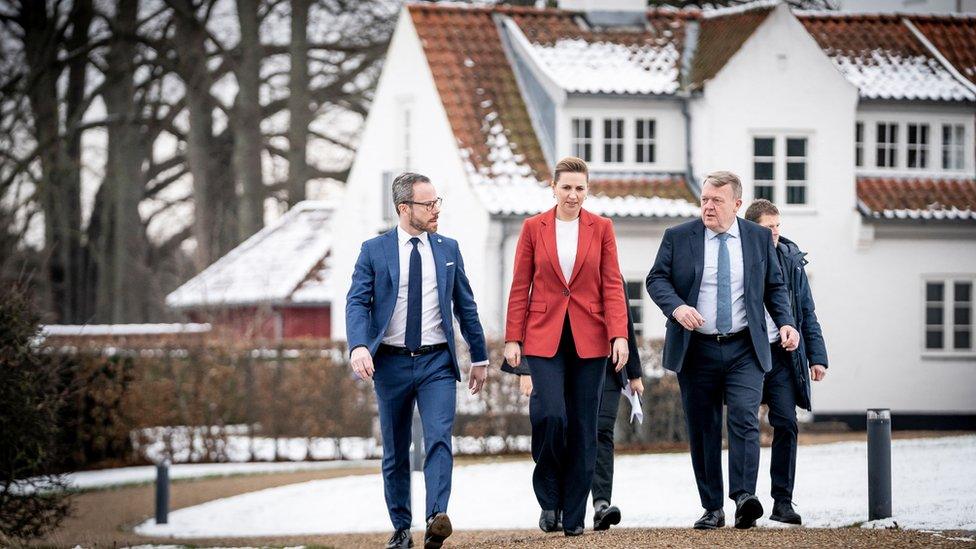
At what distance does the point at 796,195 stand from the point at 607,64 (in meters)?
4.02

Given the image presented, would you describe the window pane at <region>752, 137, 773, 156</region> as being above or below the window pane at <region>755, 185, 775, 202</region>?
above

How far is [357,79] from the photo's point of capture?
3966 cm

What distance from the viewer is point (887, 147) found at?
94.3 ft

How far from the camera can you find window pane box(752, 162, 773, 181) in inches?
1097

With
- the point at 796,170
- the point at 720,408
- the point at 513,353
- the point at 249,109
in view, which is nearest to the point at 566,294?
the point at 513,353

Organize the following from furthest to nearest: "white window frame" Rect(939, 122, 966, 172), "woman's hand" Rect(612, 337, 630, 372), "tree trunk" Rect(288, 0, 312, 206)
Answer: "tree trunk" Rect(288, 0, 312, 206) → "white window frame" Rect(939, 122, 966, 172) → "woman's hand" Rect(612, 337, 630, 372)

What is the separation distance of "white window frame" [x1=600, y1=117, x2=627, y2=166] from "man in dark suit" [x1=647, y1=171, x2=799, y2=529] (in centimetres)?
1817

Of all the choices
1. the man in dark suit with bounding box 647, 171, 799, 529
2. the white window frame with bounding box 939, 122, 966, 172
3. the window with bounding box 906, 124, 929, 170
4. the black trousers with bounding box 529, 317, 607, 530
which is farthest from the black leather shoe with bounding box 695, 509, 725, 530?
the white window frame with bounding box 939, 122, 966, 172

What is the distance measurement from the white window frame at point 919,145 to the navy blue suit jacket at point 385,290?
67.2 ft

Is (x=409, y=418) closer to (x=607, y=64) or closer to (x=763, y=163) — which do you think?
(x=763, y=163)

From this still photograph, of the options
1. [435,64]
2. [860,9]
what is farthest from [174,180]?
[860,9]

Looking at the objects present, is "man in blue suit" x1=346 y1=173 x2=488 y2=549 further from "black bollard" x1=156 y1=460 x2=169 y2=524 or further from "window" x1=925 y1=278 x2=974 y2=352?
"window" x1=925 y1=278 x2=974 y2=352

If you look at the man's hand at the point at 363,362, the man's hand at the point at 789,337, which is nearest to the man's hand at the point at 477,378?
the man's hand at the point at 363,362

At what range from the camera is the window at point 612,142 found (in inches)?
1111
